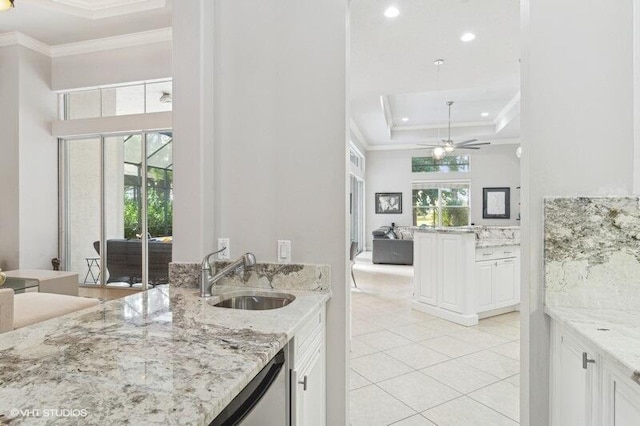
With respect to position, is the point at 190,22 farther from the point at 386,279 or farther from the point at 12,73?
the point at 386,279

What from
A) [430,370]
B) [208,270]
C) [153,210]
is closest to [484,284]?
[430,370]

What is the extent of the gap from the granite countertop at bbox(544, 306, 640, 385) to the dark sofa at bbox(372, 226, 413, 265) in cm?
713

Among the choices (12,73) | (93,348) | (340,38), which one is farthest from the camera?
(12,73)

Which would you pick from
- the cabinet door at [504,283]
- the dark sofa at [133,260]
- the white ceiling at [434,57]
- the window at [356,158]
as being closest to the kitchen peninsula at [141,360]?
the white ceiling at [434,57]

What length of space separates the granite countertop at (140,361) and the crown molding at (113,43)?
4.76 metres

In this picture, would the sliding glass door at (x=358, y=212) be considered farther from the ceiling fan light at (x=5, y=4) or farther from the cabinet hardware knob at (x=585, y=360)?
the cabinet hardware knob at (x=585, y=360)

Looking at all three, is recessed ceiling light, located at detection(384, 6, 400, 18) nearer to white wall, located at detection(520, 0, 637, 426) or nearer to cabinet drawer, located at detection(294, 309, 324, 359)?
white wall, located at detection(520, 0, 637, 426)

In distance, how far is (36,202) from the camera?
206 inches

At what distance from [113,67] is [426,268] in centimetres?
552

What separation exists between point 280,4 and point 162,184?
4.23 m

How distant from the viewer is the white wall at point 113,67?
16.4 feet

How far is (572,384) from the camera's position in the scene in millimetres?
1407

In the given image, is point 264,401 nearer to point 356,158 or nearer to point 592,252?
point 592,252

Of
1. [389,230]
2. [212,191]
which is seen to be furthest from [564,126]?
[389,230]
